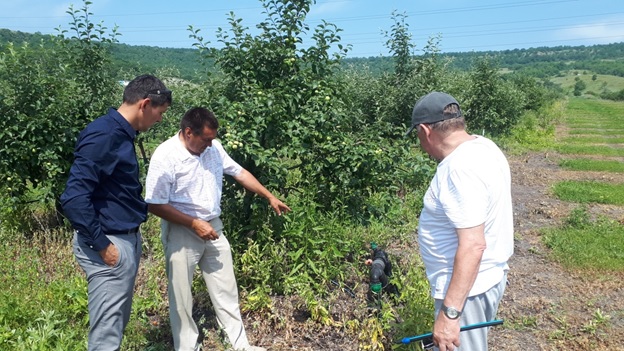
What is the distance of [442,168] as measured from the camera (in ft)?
7.49

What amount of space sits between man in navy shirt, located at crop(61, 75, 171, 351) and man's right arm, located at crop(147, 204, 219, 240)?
22 cm

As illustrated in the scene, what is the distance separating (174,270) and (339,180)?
1.82 metres

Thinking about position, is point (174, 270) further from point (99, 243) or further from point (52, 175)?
point (52, 175)

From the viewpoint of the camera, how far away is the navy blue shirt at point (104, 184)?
2473 mm

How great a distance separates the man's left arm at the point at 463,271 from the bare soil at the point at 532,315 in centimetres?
149

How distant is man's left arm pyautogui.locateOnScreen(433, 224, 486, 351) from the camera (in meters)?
2.15

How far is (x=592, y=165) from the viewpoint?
13.4 metres

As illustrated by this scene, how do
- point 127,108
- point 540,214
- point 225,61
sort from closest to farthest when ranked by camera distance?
point 127,108
point 225,61
point 540,214

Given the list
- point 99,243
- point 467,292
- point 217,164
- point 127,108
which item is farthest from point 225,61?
point 467,292

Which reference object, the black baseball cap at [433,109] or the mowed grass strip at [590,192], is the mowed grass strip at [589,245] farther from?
the black baseball cap at [433,109]

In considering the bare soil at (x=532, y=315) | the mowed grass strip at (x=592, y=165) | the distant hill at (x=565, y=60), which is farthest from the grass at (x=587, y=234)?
the distant hill at (x=565, y=60)

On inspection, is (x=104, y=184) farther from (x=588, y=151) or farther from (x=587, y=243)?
(x=588, y=151)

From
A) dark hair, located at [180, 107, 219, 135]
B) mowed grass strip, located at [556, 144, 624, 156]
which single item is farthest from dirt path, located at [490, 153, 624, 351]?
mowed grass strip, located at [556, 144, 624, 156]

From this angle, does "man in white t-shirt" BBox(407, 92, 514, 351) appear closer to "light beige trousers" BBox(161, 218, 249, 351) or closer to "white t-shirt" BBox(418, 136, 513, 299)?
"white t-shirt" BBox(418, 136, 513, 299)
